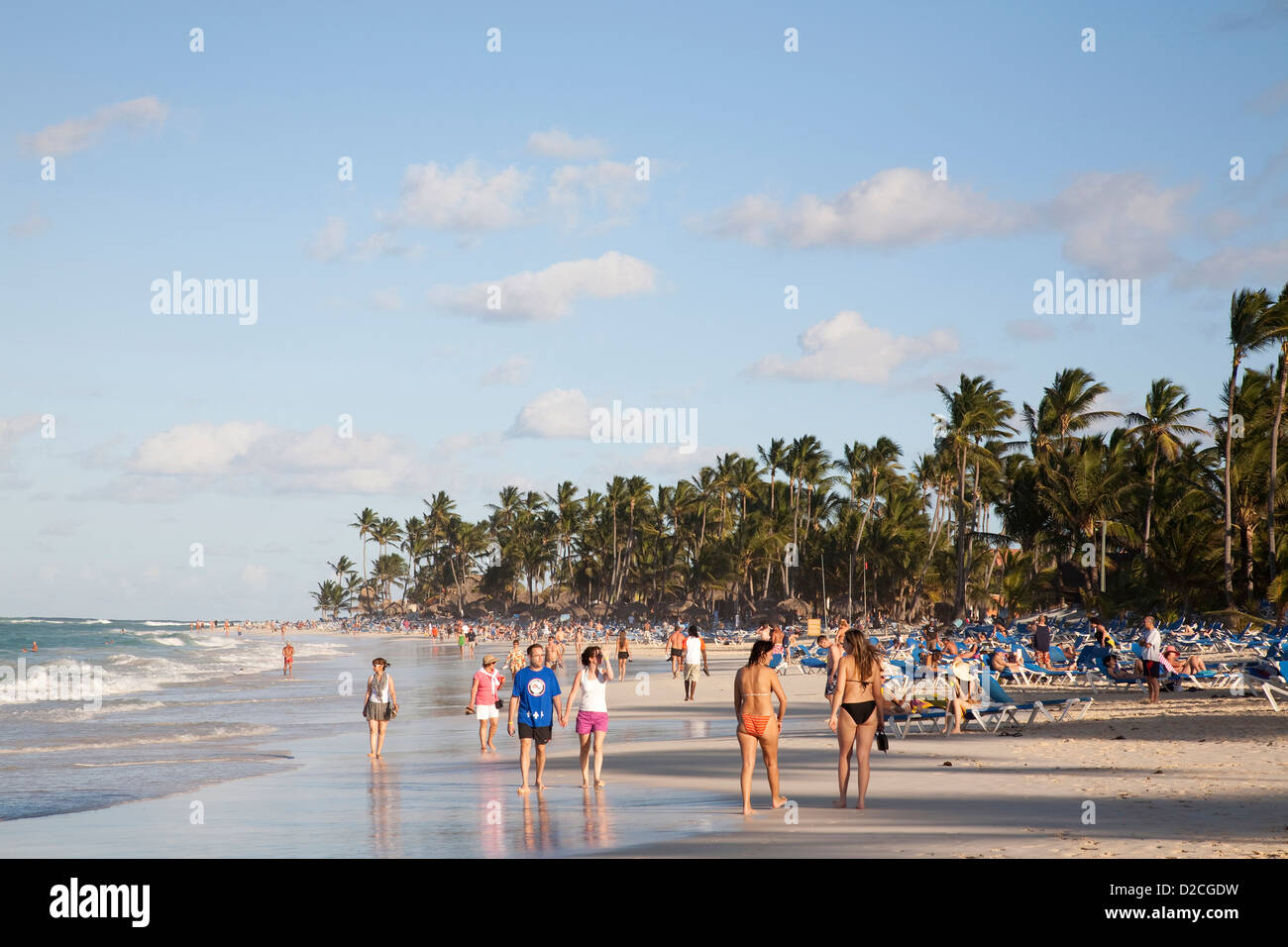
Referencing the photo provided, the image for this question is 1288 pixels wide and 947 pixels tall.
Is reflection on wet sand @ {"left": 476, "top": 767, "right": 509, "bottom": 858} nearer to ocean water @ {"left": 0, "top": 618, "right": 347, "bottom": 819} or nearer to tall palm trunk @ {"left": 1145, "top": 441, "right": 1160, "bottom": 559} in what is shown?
ocean water @ {"left": 0, "top": 618, "right": 347, "bottom": 819}

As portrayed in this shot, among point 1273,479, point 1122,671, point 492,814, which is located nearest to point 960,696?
point 1122,671

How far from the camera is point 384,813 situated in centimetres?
1083

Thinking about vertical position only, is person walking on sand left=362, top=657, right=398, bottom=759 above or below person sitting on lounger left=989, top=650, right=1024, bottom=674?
above

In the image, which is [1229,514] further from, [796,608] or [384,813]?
[796,608]

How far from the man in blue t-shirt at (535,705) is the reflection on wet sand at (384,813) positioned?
1394 millimetres

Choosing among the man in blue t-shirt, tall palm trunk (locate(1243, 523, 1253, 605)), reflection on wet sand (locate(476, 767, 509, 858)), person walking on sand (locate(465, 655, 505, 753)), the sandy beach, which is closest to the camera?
the sandy beach

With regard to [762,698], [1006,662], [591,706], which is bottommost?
[1006,662]

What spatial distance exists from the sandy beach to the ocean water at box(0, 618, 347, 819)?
1.03 m

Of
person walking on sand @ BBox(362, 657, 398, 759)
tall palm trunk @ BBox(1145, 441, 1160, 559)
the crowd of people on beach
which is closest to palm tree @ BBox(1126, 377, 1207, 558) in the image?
tall palm trunk @ BBox(1145, 441, 1160, 559)

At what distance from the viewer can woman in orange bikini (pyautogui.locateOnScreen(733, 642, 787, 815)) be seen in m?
9.91

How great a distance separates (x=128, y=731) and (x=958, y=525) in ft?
147
